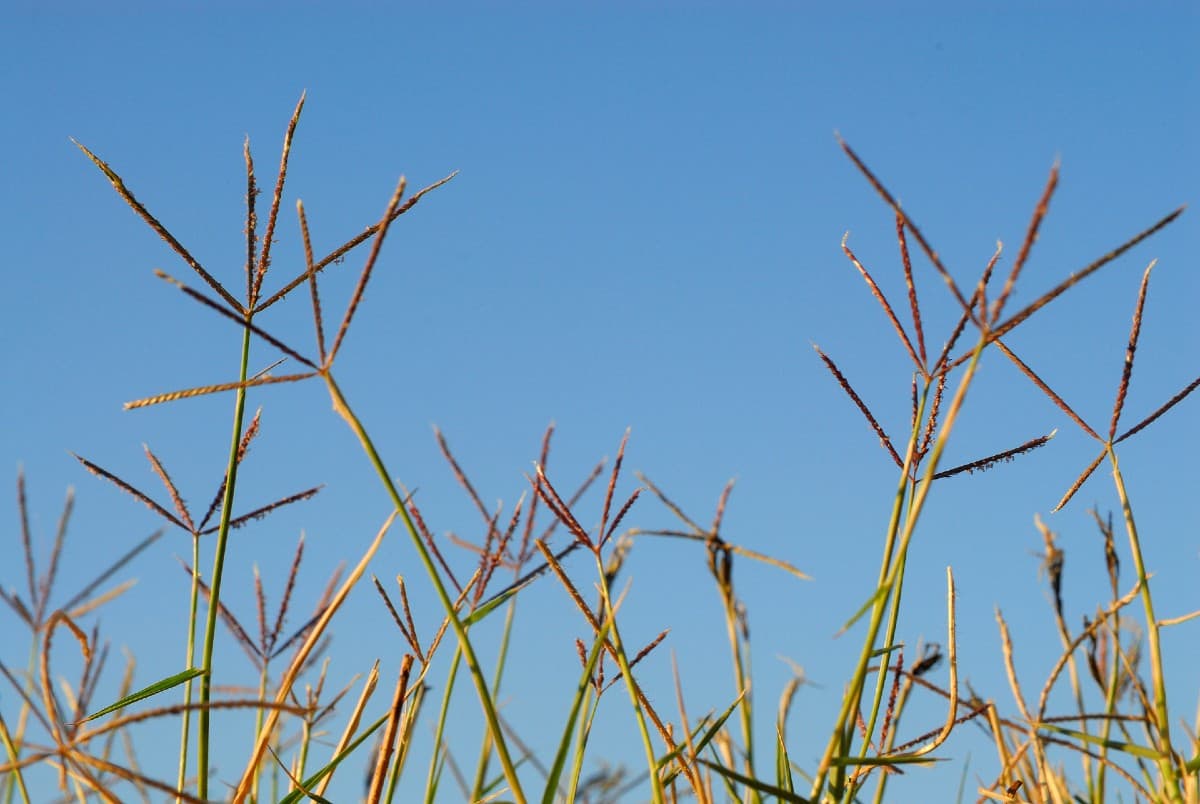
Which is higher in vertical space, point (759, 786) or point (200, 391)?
point (200, 391)

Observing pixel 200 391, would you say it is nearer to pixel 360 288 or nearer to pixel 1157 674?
pixel 360 288

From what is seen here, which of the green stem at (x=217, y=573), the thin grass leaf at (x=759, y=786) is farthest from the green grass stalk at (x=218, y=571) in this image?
the thin grass leaf at (x=759, y=786)

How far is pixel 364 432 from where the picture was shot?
1042 millimetres

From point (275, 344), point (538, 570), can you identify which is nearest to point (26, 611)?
point (538, 570)

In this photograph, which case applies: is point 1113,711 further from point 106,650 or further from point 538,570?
point 106,650

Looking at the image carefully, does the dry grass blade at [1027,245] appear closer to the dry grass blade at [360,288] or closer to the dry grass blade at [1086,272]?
the dry grass blade at [1086,272]

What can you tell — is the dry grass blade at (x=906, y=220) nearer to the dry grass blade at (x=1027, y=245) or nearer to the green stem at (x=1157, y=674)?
the dry grass blade at (x=1027, y=245)

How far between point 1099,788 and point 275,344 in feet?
4.75

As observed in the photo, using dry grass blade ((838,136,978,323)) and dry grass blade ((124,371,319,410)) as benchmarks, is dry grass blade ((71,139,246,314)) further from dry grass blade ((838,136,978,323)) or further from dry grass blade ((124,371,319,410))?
dry grass blade ((838,136,978,323))

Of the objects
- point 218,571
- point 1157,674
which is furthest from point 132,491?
point 1157,674

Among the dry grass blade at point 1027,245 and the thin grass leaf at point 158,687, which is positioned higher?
the thin grass leaf at point 158,687

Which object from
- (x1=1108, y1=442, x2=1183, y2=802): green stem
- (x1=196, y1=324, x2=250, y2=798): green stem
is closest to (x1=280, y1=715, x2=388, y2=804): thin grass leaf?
(x1=196, y1=324, x2=250, y2=798): green stem

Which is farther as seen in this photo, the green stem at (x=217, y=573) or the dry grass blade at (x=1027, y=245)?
the green stem at (x=217, y=573)

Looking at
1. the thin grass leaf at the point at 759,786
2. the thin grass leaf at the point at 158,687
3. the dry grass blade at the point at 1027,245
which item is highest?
the thin grass leaf at the point at 158,687
